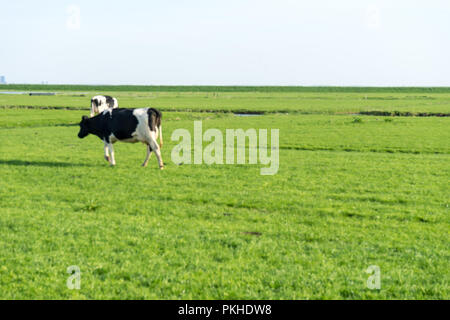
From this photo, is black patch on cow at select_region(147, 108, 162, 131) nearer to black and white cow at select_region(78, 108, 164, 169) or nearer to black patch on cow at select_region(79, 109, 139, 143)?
black and white cow at select_region(78, 108, 164, 169)

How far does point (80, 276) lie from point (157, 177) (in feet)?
30.0

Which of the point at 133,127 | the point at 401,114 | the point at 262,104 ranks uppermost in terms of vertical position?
the point at 262,104

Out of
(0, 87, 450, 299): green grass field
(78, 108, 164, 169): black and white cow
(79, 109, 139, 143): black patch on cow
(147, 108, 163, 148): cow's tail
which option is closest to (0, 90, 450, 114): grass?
(79, 109, 139, 143): black patch on cow

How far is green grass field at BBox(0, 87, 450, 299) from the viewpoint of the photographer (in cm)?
748

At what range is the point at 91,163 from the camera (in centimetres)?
1977

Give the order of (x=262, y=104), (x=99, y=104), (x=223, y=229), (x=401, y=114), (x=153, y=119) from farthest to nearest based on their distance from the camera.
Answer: (x=262, y=104), (x=401, y=114), (x=99, y=104), (x=153, y=119), (x=223, y=229)

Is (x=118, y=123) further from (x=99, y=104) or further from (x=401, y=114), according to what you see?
(x=401, y=114)

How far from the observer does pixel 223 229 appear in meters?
10.4

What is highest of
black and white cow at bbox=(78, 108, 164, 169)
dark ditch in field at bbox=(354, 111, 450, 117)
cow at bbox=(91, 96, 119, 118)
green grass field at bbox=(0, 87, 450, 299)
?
dark ditch in field at bbox=(354, 111, 450, 117)

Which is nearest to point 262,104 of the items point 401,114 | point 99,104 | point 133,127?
point 401,114

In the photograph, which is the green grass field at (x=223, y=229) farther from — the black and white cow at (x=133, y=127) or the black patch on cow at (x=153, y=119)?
the black patch on cow at (x=153, y=119)
